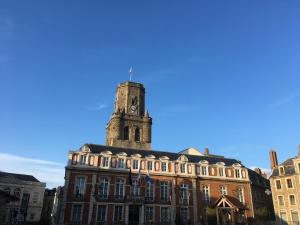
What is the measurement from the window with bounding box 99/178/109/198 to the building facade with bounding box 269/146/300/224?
28.3 metres

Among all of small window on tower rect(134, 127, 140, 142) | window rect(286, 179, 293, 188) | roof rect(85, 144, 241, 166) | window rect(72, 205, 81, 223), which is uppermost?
small window on tower rect(134, 127, 140, 142)

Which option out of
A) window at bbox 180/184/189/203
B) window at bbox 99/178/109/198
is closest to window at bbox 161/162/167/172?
window at bbox 180/184/189/203

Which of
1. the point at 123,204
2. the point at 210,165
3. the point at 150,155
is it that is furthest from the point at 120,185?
the point at 210,165

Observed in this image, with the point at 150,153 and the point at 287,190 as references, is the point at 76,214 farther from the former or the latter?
the point at 287,190

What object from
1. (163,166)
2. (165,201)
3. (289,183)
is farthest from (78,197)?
(289,183)

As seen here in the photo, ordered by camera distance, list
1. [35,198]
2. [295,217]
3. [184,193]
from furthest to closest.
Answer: [35,198], [184,193], [295,217]

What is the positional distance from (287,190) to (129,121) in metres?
32.9

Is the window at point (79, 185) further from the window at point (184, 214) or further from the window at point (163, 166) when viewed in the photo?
the window at point (184, 214)

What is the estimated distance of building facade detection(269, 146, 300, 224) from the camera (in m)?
44.7

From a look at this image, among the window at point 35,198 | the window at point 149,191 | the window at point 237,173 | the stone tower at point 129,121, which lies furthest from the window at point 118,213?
the window at point 35,198

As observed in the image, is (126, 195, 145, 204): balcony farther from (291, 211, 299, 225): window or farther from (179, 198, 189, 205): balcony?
(291, 211, 299, 225): window

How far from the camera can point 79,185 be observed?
40.0m

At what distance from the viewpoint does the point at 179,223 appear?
40.5 m

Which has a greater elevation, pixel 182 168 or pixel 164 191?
pixel 182 168
